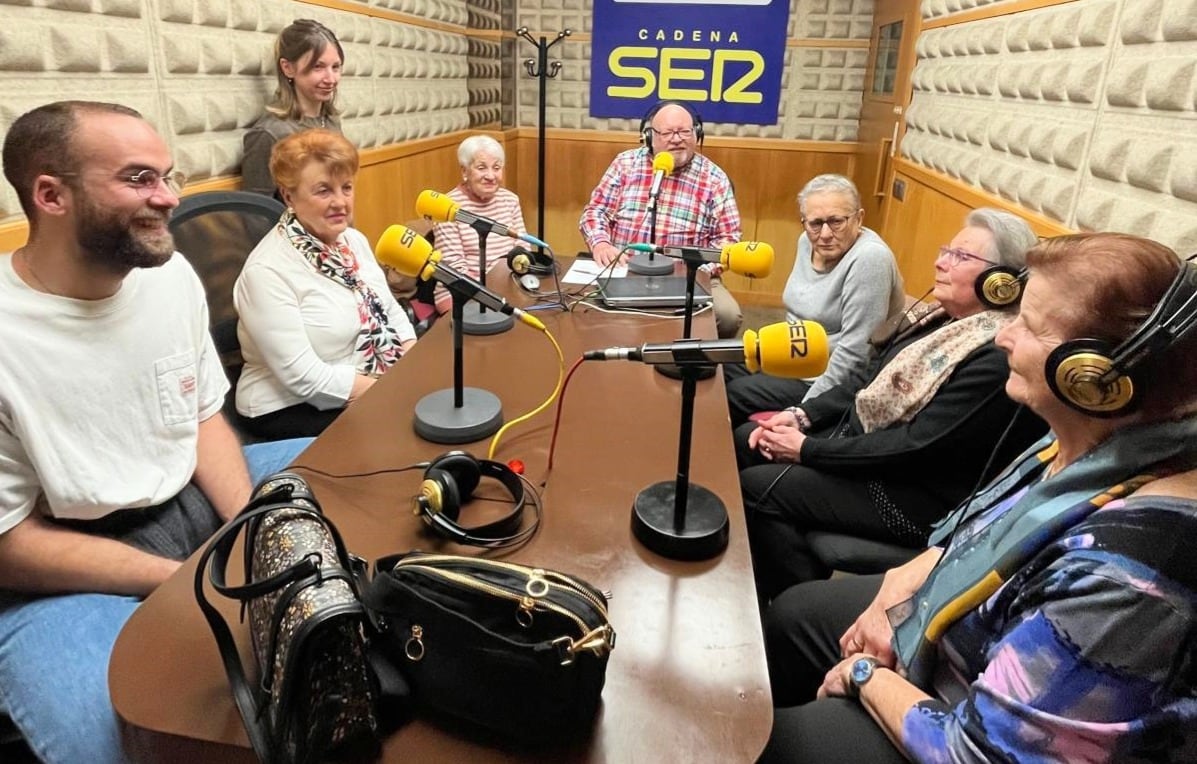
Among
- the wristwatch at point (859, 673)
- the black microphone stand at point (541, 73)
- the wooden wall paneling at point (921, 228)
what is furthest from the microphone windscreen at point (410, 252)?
the black microphone stand at point (541, 73)

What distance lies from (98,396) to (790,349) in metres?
1.24

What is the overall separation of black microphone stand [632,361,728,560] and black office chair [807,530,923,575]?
0.56 meters

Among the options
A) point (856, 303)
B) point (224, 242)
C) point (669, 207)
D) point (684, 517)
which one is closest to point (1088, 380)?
point (684, 517)

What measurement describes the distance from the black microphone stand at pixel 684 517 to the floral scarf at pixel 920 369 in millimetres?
717

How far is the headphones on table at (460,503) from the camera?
1.15 metres

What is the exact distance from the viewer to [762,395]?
8.18 ft

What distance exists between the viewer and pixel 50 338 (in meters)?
1.32

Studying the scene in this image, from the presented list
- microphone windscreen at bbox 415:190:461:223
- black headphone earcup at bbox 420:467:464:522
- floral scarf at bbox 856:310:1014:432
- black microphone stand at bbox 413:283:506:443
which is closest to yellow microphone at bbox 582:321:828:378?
black headphone earcup at bbox 420:467:464:522

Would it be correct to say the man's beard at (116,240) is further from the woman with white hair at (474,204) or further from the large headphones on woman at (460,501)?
the woman with white hair at (474,204)

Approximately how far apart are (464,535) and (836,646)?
792mm

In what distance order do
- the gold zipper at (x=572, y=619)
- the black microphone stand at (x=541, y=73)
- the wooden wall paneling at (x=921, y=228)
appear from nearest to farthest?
the gold zipper at (x=572, y=619), the wooden wall paneling at (x=921, y=228), the black microphone stand at (x=541, y=73)

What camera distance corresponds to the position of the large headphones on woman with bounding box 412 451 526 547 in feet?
3.78

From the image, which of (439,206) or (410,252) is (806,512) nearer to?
(410,252)

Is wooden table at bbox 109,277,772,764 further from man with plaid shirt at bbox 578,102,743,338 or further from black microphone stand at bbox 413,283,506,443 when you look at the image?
man with plaid shirt at bbox 578,102,743,338
